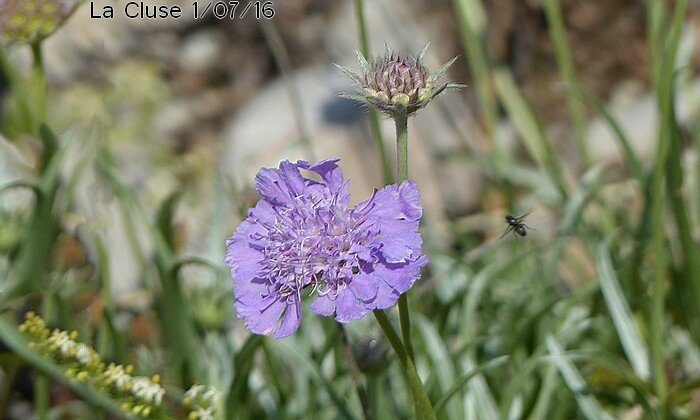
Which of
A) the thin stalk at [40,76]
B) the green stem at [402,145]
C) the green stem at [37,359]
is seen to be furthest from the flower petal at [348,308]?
the thin stalk at [40,76]

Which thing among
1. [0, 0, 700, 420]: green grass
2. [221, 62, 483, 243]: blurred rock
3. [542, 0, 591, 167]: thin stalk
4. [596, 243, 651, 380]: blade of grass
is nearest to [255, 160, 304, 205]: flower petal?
[0, 0, 700, 420]: green grass

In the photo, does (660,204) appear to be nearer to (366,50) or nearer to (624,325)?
(624,325)

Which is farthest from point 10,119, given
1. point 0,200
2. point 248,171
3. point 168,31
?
point 168,31

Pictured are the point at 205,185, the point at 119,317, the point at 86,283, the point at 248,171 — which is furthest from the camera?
the point at 205,185

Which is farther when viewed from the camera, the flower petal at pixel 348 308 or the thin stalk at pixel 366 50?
the thin stalk at pixel 366 50

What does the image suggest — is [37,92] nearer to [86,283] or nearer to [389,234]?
[86,283]

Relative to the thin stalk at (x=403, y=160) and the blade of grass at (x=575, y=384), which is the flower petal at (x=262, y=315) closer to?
the thin stalk at (x=403, y=160)

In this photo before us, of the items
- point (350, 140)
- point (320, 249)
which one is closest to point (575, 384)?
point (320, 249)
